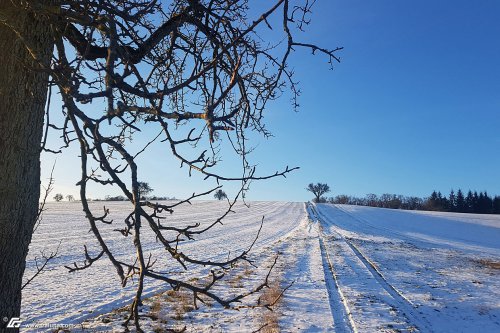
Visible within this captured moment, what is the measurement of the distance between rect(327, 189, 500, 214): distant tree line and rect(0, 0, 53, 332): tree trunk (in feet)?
332

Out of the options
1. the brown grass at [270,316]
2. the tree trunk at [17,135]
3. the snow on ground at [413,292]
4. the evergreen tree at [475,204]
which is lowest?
the snow on ground at [413,292]

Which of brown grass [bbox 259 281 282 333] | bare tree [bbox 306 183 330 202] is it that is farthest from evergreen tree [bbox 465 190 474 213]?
brown grass [bbox 259 281 282 333]

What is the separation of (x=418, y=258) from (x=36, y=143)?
60.3 feet

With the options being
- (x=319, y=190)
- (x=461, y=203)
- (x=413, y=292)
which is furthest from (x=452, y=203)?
(x=413, y=292)

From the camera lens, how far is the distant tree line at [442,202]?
3971 inches

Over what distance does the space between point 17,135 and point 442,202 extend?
4483 inches

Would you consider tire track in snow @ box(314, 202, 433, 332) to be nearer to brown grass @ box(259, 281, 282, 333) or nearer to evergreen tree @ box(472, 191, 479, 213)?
brown grass @ box(259, 281, 282, 333)

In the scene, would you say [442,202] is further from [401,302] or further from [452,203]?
[401,302]

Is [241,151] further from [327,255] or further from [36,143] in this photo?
[327,255]

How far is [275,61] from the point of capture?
3.46 meters

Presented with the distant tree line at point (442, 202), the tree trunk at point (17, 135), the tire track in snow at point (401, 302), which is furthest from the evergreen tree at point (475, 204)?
the tree trunk at point (17, 135)

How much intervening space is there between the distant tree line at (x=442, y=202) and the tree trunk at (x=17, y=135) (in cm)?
10133

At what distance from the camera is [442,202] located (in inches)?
4092

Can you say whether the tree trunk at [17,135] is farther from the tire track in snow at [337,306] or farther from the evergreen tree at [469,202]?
the evergreen tree at [469,202]
